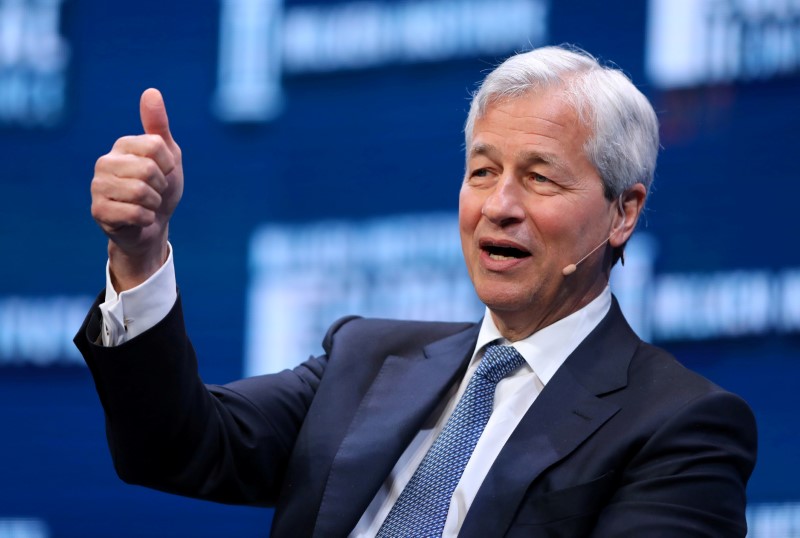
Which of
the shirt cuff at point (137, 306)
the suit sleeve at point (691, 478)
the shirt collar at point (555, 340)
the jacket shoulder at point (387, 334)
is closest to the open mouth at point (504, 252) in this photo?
the shirt collar at point (555, 340)

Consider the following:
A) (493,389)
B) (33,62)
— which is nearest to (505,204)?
(493,389)

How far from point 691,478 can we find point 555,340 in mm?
347

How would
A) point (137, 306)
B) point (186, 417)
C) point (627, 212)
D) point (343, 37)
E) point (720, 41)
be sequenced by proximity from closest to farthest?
1. point (137, 306)
2. point (186, 417)
3. point (627, 212)
4. point (720, 41)
5. point (343, 37)

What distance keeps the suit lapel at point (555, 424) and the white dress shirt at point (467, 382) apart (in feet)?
0.13

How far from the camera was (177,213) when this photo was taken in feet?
8.84

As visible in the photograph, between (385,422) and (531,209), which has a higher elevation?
(531,209)

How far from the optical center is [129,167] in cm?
139

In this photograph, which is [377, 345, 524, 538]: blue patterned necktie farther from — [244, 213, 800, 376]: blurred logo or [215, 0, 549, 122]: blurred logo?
[215, 0, 549, 122]: blurred logo

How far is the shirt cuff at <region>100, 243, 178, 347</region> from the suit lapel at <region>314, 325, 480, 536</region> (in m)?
0.40

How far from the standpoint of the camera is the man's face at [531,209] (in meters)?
1.75

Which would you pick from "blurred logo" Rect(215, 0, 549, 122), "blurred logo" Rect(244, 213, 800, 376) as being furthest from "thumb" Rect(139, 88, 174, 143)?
"blurred logo" Rect(215, 0, 549, 122)

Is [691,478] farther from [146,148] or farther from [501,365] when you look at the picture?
[146,148]

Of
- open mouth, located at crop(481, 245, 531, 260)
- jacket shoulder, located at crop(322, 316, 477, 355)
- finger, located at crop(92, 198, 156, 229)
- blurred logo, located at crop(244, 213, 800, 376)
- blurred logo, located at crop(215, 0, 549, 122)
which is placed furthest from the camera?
blurred logo, located at crop(215, 0, 549, 122)

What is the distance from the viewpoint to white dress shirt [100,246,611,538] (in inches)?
59.9
